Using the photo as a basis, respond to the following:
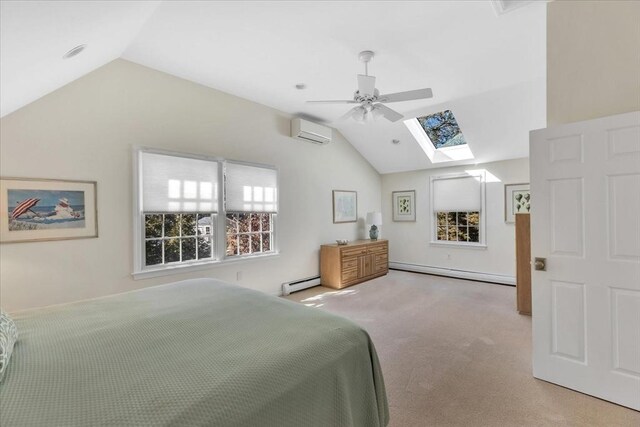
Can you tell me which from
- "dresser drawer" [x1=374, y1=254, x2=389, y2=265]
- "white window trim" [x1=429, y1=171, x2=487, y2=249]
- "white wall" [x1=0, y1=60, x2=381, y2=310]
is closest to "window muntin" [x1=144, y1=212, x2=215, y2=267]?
"white wall" [x1=0, y1=60, x2=381, y2=310]

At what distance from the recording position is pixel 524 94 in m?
4.04

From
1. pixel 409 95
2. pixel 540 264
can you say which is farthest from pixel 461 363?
pixel 409 95

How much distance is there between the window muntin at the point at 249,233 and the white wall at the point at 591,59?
12.2ft

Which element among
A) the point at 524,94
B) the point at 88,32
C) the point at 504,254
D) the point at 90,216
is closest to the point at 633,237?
the point at 524,94

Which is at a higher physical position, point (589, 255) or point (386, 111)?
point (386, 111)

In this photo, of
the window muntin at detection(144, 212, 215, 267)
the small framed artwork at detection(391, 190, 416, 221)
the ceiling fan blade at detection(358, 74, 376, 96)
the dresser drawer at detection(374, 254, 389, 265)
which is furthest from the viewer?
the small framed artwork at detection(391, 190, 416, 221)

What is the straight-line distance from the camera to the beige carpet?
6.27ft

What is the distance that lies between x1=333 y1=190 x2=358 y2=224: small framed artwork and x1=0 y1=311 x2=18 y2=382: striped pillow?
477cm

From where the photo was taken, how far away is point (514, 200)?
5.24 metres

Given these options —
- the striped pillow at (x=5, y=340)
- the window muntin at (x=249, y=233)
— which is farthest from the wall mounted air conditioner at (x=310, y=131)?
the striped pillow at (x=5, y=340)

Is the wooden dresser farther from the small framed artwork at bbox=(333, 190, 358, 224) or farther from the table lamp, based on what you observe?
the small framed artwork at bbox=(333, 190, 358, 224)

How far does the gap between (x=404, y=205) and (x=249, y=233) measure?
3868 mm

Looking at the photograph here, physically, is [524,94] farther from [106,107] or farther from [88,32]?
[106,107]

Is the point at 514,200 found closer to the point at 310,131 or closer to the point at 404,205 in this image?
the point at 404,205
